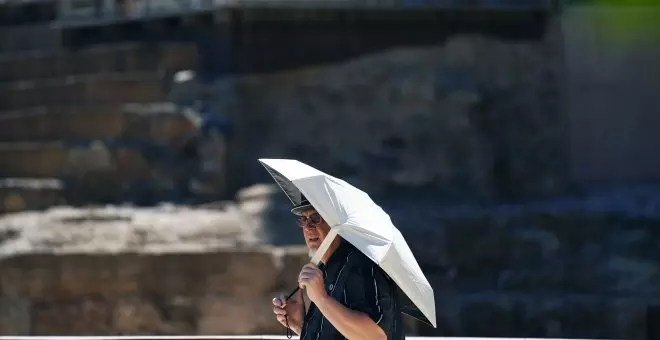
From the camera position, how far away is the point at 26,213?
11.1 meters

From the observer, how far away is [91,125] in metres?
12.6

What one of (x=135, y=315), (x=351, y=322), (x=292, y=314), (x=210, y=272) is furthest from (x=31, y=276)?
(x=351, y=322)

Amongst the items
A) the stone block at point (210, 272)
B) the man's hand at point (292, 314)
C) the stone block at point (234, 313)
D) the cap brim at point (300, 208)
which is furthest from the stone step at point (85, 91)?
the cap brim at point (300, 208)

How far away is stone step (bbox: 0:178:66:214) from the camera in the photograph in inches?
452

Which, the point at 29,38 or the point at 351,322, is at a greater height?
the point at 351,322

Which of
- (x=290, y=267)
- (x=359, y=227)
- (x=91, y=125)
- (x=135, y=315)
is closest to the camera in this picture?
(x=359, y=227)

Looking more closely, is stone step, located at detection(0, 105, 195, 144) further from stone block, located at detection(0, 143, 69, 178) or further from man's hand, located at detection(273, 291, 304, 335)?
man's hand, located at detection(273, 291, 304, 335)

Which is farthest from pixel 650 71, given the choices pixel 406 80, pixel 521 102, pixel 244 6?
pixel 244 6

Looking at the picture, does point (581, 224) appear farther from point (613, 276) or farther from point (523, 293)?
point (523, 293)

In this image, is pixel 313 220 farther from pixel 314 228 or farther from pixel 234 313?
pixel 234 313

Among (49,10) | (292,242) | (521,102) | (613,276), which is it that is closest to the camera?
(292,242)

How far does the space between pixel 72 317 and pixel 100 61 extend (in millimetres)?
6411

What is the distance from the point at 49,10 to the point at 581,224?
438 inches

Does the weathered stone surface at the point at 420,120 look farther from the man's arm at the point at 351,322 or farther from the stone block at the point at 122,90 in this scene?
the man's arm at the point at 351,322
